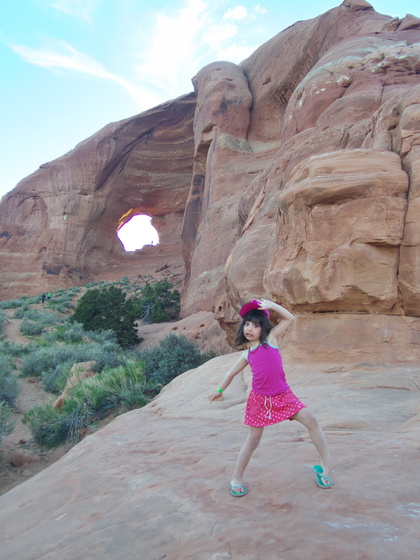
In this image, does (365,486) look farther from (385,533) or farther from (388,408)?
(388,408)

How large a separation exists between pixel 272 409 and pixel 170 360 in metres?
9.27

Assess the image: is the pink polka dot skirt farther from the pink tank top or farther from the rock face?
the rock face

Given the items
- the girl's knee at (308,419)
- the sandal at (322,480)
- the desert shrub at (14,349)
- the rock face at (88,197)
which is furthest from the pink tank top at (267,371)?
the rock face at (88,197)

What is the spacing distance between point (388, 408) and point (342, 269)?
2.56 m

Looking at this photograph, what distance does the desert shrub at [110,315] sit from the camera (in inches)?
710

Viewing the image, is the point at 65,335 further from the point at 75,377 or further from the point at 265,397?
the point at 265,397

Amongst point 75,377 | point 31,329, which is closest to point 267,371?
point 75,377

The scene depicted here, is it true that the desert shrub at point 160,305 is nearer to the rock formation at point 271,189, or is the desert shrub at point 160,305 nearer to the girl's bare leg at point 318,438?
the rock formation at point 271,189

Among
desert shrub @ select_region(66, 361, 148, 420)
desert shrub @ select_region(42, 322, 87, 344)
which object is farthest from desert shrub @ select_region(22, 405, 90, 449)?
desert shrub @ select_region(42, 322, 87, 344)

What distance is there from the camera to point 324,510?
205 centimetres

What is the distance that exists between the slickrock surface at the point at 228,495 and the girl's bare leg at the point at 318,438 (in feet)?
0.39

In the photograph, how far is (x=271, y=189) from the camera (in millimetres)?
10812

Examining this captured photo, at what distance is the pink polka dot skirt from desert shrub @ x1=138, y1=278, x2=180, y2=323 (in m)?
21.0

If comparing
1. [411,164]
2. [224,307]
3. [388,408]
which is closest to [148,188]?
[224,307]
